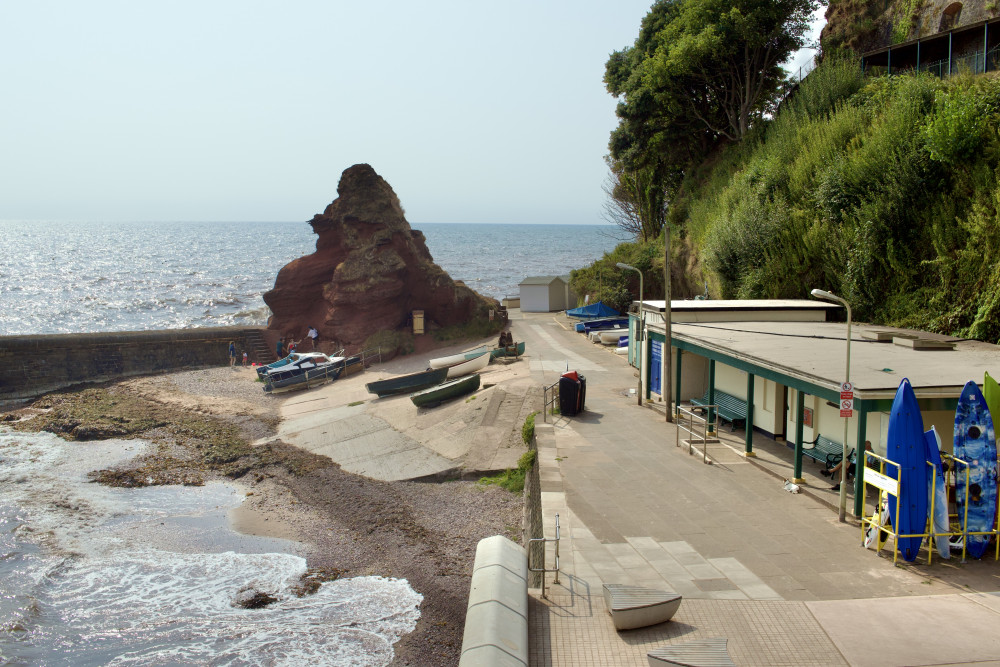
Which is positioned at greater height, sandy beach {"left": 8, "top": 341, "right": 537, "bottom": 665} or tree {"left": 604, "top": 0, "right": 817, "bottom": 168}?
tree {"left": 604, "top": 0, "right": 817, "bottom": 168}

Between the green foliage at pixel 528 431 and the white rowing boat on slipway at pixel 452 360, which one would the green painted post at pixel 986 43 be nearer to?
the green foliage at pixel 528 431

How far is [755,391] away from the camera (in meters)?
20.0

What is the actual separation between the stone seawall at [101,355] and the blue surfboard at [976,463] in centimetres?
3773

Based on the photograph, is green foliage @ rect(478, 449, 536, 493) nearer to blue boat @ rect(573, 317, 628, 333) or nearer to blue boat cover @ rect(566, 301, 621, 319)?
blue boat @ rect(573, 317, 628, 333)


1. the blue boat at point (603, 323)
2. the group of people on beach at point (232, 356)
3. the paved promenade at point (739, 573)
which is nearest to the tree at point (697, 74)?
the blue boat at point (603, 323)

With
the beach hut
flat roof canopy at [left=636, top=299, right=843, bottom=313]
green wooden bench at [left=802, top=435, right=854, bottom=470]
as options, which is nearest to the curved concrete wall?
green wooden bench at [left=802, top=435, right=854, bottom=470]

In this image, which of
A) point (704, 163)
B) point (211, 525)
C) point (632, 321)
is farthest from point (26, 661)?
point (704, 163)

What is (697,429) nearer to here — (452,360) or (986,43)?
(452,360)

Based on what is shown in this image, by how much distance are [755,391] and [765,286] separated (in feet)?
36.0

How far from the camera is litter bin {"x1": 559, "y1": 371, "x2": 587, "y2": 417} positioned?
2248 centimetres

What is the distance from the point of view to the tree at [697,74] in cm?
3844

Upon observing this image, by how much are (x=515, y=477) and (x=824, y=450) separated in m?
7.99

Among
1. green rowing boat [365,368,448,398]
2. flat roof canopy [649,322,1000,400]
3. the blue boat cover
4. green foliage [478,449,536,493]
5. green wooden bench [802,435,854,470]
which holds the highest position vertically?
flat roof canopy [649,322,1000,400]

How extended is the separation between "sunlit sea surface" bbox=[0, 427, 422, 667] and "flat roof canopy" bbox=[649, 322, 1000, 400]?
31.0 ft
